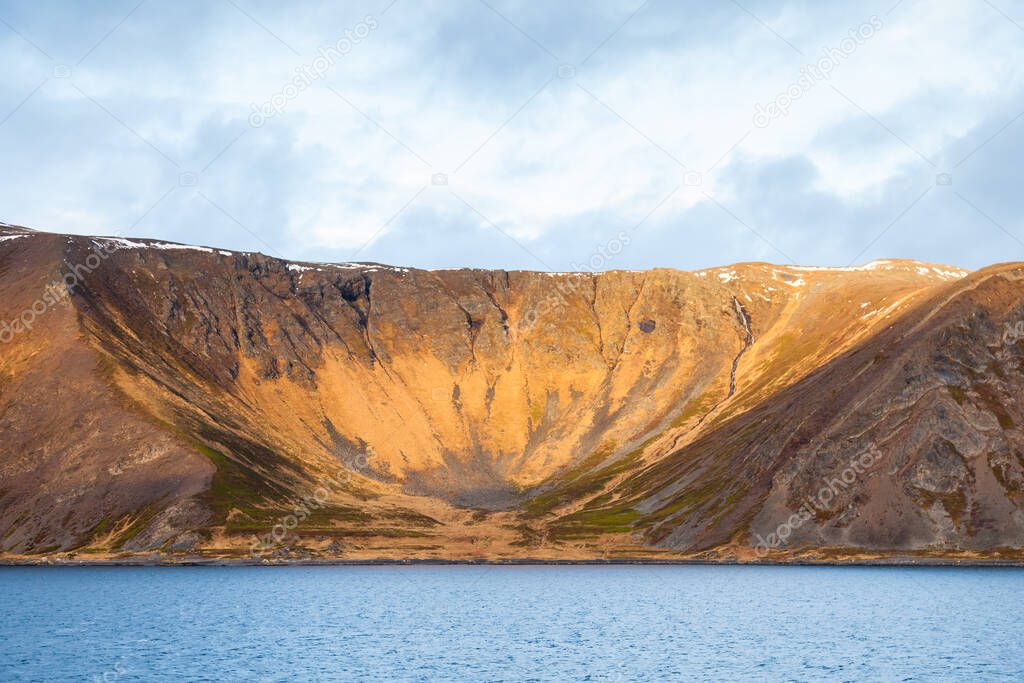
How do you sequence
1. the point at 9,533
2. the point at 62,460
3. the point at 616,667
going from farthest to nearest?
1. the point at 62,460
2. the point at 9,533
3. the point at 616,667

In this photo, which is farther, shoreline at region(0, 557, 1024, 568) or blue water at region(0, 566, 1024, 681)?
shoreline at region(0, 557, 1024, 568)

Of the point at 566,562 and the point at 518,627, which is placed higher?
the point at 566,562

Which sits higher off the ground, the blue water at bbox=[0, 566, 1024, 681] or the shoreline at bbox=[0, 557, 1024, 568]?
the shoreline at bbox=[0, 557, 1024, 568]

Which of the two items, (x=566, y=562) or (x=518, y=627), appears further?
(x=566, y=562)

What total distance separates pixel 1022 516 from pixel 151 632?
141 meters

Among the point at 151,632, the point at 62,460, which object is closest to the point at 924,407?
the point at 151,632

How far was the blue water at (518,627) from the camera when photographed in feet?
239

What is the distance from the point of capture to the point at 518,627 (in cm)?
9819

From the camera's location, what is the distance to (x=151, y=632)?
298ft

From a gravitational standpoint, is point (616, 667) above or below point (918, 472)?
below

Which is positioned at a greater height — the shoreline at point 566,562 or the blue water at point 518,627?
the shoreline at point 566,562

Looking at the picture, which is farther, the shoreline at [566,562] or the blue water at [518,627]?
the shoreline at [566,562]

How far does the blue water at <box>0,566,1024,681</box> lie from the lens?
72812mm

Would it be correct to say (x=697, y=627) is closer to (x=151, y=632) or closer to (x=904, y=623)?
(x=904, y=623)
